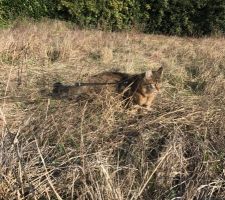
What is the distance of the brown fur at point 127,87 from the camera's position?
510 cm

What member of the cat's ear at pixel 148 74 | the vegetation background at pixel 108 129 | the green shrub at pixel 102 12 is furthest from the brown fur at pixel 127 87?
the green shrub at pixel 102 12

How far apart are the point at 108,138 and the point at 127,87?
1060 millimetres

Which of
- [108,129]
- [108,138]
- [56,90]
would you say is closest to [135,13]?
[56,90]

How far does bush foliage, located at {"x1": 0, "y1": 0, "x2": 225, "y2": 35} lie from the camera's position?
15.0 metres

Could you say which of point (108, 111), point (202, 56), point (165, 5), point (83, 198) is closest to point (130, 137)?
point (108, 111)

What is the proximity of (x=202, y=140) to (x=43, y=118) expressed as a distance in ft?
5.83

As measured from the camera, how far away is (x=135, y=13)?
15.7 m

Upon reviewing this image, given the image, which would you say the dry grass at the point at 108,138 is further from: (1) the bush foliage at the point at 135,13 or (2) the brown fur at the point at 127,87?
(1) the bush foliage at the point at 135,13

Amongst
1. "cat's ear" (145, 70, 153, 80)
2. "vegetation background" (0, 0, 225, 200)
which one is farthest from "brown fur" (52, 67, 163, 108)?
"vegetation background" (0, 0, 225, 200)

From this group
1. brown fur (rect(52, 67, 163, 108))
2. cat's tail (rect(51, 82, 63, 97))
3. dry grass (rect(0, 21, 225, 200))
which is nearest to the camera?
dry grass (rect(0, 21, 225, 200))

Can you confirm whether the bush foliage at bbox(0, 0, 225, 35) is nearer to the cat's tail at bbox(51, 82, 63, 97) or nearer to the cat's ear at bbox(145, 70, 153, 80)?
Answer: the cat's tail at bbox(51, 82, 63, 97)

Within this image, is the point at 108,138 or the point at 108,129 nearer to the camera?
the point at 108,138

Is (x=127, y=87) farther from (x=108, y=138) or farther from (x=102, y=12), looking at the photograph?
(x=102, y=12)

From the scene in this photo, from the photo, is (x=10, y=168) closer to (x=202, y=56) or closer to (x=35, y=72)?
(x=35, y=72)
